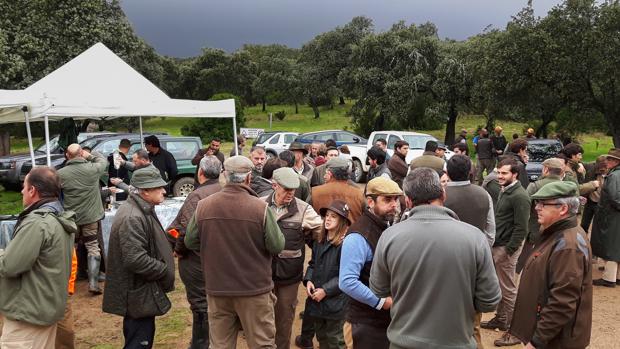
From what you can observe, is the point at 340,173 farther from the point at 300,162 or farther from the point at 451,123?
the point at 451,123

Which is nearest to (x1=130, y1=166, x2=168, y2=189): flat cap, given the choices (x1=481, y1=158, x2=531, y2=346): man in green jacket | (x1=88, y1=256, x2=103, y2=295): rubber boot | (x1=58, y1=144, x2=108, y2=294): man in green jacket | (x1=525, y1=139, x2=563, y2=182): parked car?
(x1=58, y1=144, x2=108, y2=294): man in green jacket

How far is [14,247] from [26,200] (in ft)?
1.18

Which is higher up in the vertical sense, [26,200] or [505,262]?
[26,200]

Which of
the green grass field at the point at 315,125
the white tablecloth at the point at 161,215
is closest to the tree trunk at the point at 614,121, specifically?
the green grass field at the point at 315,125

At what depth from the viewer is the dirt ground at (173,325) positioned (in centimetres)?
494

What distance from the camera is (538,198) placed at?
119 inches

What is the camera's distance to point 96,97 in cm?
784

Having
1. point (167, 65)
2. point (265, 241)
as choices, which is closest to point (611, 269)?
point (265, 241)

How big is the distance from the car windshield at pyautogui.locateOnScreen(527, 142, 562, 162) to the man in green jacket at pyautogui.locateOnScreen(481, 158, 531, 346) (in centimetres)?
943

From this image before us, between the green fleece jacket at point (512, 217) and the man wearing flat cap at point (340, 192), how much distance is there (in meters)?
1.53

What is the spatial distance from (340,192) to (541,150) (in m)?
11.2

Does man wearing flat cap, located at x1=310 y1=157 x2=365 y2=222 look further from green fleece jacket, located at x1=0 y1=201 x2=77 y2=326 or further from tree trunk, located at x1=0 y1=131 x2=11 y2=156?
tree trunk, located at x1=0 y1=131 x2=11 y2=156

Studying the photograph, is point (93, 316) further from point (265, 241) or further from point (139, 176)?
point (265, 241)

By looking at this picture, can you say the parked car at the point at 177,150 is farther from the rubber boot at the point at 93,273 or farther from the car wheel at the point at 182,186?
the rubber boot at the point at 93,273
